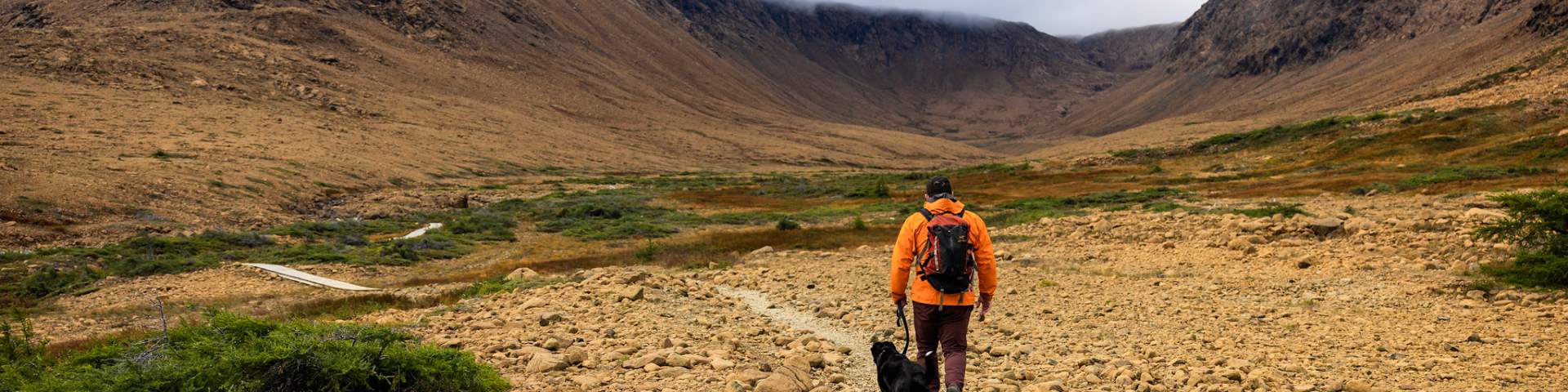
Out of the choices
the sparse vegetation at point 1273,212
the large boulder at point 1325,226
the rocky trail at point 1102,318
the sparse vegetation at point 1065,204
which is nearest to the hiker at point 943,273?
the rocky trail at point 1102,318

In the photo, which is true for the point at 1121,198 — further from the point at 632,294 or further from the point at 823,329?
the point at 632,294

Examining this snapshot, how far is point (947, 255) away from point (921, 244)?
351mm

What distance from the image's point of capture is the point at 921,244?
21.4 ft

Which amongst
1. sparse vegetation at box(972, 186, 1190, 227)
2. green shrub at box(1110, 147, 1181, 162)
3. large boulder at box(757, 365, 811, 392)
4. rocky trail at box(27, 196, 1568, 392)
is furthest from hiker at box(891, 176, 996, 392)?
green shrub at box(1110, 147, 1181, 162)

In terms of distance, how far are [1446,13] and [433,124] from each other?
6202 inches

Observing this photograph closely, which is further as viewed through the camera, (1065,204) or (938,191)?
(1065,204)

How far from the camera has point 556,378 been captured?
24.1 ft

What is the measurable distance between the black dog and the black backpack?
0.67 metres

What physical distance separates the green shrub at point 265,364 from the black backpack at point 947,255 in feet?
12.4

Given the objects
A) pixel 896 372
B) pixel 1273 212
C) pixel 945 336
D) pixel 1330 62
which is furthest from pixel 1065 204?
pixel 1330 62

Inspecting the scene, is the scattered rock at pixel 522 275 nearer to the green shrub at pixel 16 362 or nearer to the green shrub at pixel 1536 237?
the green shrub at pixel 16 362

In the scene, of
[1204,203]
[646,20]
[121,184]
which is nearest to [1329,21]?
[646,20]

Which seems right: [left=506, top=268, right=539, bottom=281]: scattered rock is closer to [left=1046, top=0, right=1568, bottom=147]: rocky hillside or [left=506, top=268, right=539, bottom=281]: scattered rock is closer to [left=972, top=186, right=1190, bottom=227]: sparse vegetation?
[left=972, top=186, right=1190, bottom=227]: sparse vegetation

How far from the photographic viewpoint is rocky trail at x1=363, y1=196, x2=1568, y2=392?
287 inches
